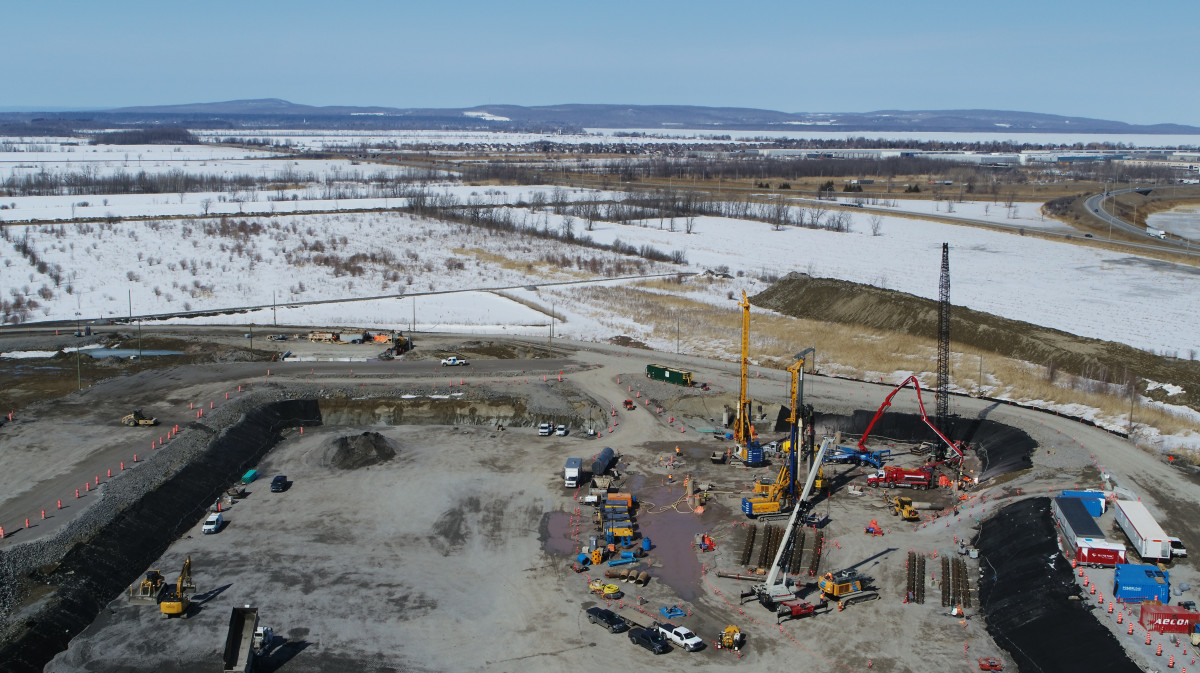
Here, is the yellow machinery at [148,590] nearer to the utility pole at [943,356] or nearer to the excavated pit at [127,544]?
the excavated pit at [127,544]

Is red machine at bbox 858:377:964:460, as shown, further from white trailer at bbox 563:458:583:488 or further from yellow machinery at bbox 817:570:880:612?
white trailer at bbox 563:458:583:488

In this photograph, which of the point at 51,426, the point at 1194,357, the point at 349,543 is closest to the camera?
the point at 349,543

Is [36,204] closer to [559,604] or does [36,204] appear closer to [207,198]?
[207,198]

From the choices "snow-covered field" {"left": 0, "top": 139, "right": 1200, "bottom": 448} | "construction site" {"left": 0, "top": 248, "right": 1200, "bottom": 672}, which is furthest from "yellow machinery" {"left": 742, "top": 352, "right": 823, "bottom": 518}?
"snow-covered field" {"left": 0, "top": 139, "right": 1200, "bottom": 448}

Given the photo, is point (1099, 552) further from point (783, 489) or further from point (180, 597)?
point (180, 597)

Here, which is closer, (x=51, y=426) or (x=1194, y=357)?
(x=51, y=426)

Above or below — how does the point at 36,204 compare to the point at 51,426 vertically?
above

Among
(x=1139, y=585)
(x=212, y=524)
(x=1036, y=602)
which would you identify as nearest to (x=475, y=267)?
(x=212, y=524)

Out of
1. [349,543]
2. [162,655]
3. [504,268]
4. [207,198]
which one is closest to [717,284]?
[504,268]
